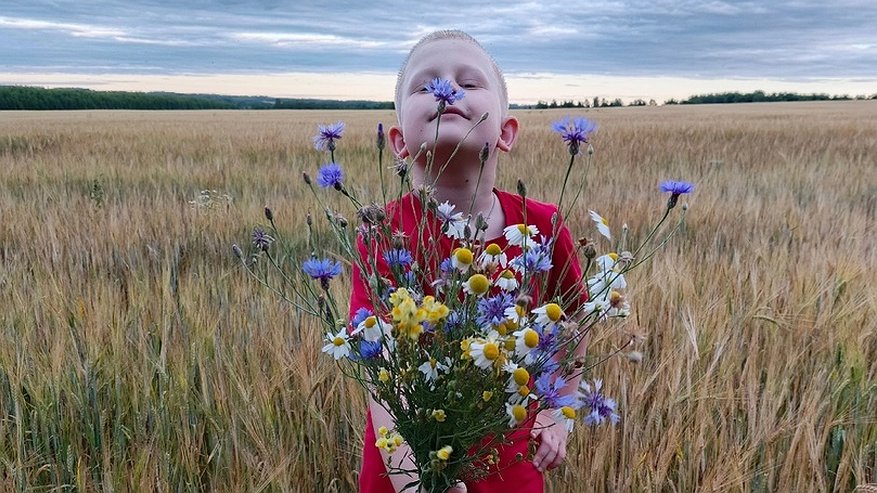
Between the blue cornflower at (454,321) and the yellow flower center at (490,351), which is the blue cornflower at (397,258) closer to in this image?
the blue cornflower at (454,321)

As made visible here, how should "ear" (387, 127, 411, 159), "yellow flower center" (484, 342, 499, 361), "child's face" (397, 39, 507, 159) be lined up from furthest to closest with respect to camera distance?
"ear" (387, 127, 411, 159) → "child's face" (397, 39, 507, 159) → "yellow flower center" (484, 342, 499, 361)

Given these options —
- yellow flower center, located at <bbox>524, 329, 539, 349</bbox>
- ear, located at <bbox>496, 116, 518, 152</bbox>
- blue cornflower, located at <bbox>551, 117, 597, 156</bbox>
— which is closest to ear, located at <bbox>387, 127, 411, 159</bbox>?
ear, located at <bbox>496, 116, 518, 152</bbox>

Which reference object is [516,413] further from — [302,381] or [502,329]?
[302,381]

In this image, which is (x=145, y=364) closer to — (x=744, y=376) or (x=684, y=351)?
(x=684, y=351)

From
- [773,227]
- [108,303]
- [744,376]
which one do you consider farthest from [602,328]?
[773,227]

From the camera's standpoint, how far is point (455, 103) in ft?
3.69

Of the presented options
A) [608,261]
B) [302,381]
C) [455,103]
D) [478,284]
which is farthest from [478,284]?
[302,381]

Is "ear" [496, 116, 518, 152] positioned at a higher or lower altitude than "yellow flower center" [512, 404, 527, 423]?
higher

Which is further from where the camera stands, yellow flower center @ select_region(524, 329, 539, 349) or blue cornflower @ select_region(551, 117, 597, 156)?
blue cornflower @ select_region(551, 117, 597, 156)

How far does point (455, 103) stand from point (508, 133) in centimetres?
23

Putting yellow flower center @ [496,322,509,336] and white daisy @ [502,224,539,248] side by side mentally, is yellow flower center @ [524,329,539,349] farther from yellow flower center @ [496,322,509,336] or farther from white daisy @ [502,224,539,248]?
white daisy @ [502,224,539,248]

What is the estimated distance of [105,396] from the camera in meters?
1.58

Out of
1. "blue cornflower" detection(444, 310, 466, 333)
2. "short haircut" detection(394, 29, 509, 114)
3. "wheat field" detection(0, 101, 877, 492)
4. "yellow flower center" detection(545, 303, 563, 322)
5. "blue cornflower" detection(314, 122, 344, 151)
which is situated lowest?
"wheat field" detection(0, 101, 877, 492)

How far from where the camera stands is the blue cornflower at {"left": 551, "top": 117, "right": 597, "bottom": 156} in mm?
912
